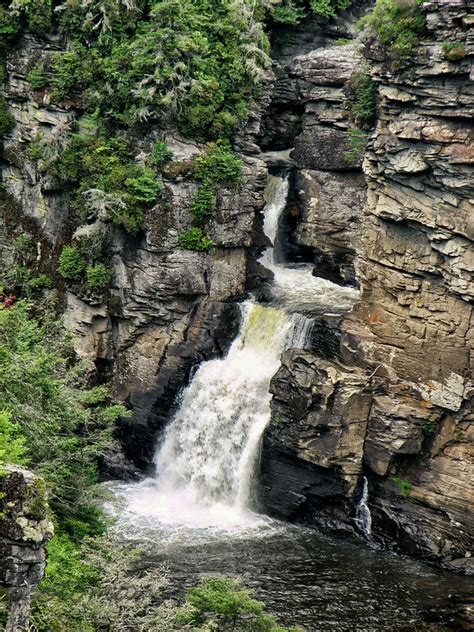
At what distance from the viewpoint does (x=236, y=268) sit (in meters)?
34.0

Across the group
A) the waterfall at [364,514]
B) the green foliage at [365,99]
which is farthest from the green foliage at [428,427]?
the green foliage at [365,99]

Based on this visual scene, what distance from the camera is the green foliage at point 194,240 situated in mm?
33031

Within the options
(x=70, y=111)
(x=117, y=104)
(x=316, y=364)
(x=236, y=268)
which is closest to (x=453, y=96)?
(x=316, y=364)

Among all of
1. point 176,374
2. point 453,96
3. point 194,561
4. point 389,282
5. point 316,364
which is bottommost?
point 194,561

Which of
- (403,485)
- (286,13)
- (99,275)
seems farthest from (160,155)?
(403,485)

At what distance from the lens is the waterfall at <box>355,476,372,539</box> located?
2930cm

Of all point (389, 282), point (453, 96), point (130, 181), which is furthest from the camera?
point (130, 181)

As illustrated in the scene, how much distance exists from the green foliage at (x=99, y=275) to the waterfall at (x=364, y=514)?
11.8 metres

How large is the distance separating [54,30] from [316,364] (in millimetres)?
16589

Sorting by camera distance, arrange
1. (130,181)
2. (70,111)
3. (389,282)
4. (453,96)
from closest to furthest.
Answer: (453,96) → (389,282) → (130,181) → (70,111)

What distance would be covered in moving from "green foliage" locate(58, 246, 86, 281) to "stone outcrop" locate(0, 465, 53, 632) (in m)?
20.7

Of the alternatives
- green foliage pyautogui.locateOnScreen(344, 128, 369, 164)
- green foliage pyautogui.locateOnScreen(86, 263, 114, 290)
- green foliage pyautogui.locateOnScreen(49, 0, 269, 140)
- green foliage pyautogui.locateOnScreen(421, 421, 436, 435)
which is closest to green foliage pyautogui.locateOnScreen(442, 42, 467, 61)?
green foliage pyautogui.locateOnScreen(344, 128, 369, 164)

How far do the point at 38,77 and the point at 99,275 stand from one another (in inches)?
314

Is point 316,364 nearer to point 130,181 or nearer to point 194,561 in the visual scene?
point 194,561
